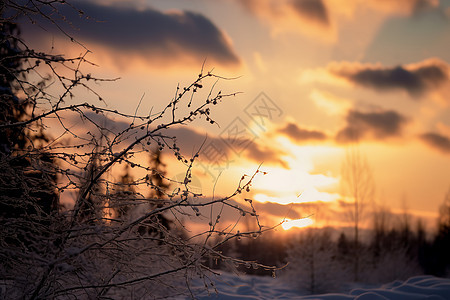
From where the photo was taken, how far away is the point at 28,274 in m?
2.96

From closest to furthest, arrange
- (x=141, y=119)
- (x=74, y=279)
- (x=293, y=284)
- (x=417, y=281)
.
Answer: (x=141, y=119)
(x=74, y=279)
(x=417, y=281)
(x=293, y=284)

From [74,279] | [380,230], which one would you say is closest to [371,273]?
[380,230]

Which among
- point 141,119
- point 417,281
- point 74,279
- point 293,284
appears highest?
point 141,119

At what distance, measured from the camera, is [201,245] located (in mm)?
2893

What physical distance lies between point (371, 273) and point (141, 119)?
23405mm

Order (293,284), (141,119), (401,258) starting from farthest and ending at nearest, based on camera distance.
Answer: (401,258) → (293,284) → (141,119)

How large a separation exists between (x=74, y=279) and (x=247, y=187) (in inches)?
73.7

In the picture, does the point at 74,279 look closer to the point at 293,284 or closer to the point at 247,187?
the point at 247,187

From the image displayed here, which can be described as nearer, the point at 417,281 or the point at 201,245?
the point at 201,245

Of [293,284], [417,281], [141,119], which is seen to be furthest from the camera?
[293,284]

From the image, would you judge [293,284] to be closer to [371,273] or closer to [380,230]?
[371,273]

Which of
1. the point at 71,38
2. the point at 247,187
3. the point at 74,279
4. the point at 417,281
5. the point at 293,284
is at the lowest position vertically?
the point at 293,284

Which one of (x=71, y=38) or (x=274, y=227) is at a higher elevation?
(x=71, y=38)

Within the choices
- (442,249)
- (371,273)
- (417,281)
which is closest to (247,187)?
(417,281)
